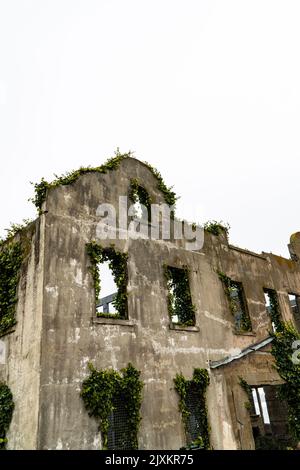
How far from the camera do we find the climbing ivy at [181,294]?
12.8 m

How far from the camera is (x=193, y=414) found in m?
11.5

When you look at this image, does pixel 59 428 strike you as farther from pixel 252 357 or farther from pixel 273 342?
pixel 273 342

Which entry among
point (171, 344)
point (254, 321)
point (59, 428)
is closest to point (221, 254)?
point (254, 321)

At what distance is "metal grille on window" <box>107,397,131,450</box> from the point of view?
9.41 m

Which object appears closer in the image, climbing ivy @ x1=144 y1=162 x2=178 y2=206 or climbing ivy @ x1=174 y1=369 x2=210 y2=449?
climbing ivy @ x1=174 y1=369 x2=210 y2=449

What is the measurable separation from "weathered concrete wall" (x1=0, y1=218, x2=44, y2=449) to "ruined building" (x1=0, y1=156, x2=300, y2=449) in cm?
3

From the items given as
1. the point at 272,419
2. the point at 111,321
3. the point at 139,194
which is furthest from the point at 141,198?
the point at 272,419

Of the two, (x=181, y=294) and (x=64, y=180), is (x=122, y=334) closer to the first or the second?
(x=181, y=294)

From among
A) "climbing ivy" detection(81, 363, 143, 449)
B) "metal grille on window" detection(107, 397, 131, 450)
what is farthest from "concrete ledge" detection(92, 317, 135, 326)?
"metal grille on window" detection(107, 397, 131, 450)

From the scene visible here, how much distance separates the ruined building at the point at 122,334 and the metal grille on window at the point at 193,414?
33mm

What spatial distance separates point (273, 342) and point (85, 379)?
799 cm

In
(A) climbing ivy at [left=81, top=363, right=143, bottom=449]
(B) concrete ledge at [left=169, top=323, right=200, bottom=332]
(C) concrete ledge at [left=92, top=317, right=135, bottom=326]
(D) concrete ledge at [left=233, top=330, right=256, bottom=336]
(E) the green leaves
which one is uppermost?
(E) the green leaves

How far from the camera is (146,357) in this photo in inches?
422

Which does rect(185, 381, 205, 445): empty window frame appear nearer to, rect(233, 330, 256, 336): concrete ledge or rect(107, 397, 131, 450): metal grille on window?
rect(107, 397, 131, 450): metal grille on window
